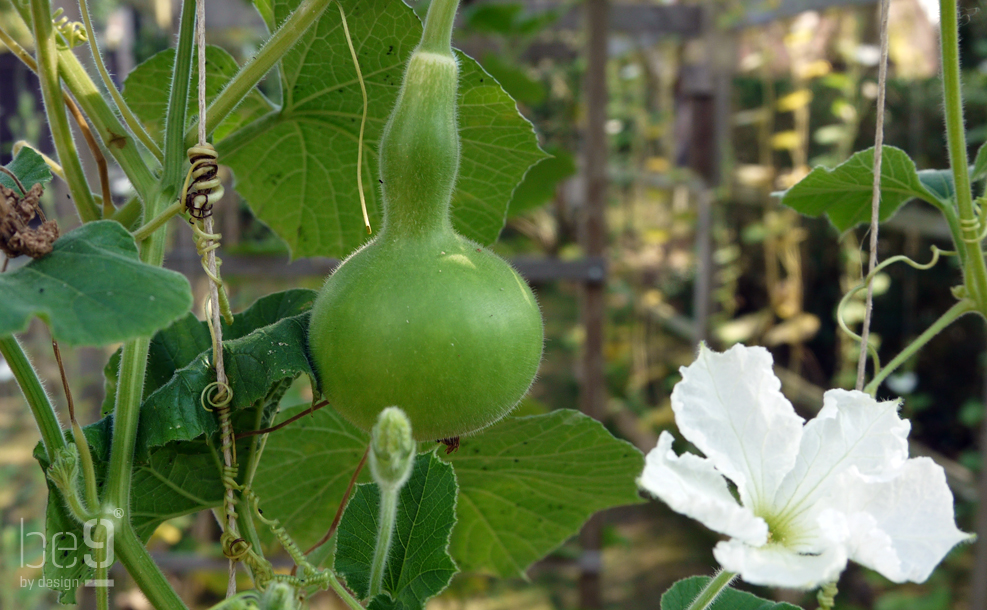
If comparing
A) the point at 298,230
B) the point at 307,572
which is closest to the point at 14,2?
the point at 298,230

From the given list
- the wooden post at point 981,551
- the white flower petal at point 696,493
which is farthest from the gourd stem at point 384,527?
the wooden post at point 981,551

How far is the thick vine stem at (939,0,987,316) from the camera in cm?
55

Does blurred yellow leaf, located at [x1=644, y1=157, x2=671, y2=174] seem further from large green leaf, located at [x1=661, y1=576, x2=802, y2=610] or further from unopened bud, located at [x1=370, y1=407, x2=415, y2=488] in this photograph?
unopened bud, located at [x1=370, y1=407, x2=415, y2=488]

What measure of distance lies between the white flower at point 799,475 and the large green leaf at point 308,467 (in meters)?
0.34

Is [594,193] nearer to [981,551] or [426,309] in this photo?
[981,551]

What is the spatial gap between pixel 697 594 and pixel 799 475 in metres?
0.12

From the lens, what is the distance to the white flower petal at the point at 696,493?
37 cm

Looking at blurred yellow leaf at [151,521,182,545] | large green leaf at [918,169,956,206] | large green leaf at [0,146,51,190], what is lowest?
blurred yellow leaf at [151,521,182,545]

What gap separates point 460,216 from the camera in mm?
743

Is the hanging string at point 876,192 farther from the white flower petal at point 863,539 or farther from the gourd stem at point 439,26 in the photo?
the gourd stem at point 439,26

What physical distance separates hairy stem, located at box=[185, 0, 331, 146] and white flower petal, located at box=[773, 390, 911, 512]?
38cm

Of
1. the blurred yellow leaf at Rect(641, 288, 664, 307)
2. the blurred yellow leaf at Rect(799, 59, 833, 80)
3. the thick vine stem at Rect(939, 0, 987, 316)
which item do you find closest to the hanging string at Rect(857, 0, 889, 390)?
the thick vine stem at Rect(939, 0, 987, 316)


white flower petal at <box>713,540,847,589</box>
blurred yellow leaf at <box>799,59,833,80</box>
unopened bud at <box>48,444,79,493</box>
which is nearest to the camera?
white flower petal at <box>713,540,847,589</box>

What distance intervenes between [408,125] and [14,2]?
13.1 inches
